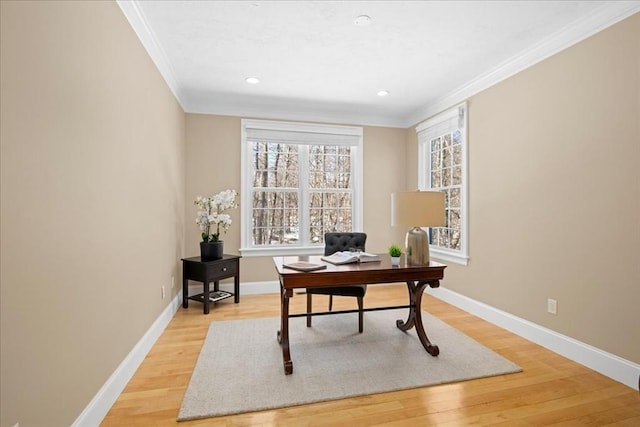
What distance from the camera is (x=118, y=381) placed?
78.5 inches

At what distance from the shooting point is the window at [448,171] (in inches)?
149

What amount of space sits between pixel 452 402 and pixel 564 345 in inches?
51.6

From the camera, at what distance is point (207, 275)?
3.51 meters

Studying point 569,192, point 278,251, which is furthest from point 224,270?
point 569,192

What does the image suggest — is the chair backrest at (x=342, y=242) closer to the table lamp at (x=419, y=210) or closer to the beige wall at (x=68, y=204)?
the table lamp at (x=419, y=210)

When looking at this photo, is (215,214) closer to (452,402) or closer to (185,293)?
(185,293)

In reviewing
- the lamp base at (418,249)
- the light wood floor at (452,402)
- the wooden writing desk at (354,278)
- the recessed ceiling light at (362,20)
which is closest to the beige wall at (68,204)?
the light wood floor at (452,402)

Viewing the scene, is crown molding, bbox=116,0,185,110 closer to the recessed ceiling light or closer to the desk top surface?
the recessed ceiling light

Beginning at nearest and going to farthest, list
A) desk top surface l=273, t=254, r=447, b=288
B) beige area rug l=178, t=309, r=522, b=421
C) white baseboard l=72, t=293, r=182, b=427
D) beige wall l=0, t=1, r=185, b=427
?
beige wall l=0, t=1, r=185, b=427
white baseboard l=72, t=293, r=182, b=427
beige area rug l=178, t=309, r=522, b=421
desk top surface l=273, t=254, r=447, b=288

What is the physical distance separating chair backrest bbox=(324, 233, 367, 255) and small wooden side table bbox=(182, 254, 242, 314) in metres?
1.21

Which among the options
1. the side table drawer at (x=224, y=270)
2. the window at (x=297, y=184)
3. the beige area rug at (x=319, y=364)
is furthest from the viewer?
the window at (x=297, y=184)

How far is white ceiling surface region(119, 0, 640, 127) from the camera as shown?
2.32 m

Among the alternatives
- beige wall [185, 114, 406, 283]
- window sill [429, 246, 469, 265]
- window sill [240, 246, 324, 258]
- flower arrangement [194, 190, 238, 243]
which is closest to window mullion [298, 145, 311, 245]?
window sill [240, 246, 324, 258]

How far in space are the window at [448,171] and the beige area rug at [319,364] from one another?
121 centimetres
